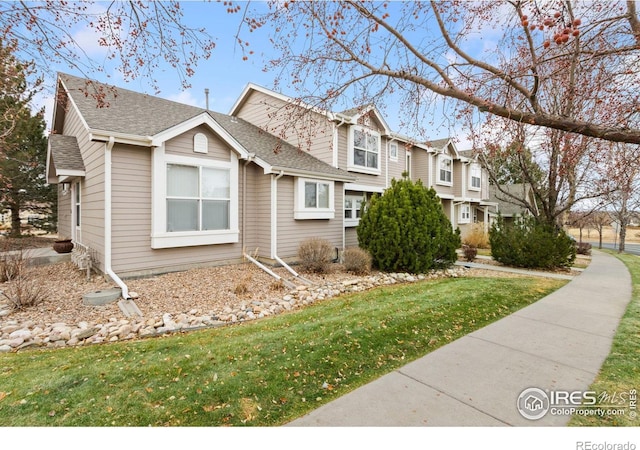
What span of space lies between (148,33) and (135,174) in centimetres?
426

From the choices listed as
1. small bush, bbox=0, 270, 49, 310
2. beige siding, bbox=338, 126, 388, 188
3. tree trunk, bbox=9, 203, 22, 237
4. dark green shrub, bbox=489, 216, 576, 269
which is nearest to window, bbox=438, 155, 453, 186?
beige siding, bbox=338, 126, 388, 188

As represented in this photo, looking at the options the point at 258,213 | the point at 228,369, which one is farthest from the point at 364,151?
the point at 228,369

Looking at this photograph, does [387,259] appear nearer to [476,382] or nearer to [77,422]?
[476,382]

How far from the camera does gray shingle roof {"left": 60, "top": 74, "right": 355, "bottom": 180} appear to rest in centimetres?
784

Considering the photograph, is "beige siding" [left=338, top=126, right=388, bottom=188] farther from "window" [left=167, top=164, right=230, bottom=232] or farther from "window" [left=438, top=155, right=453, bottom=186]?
"window" [left=167, top=164, right=230, bottom=232]

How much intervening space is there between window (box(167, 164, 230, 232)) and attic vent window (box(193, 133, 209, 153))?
0.52m

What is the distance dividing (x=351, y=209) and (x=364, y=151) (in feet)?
9.25

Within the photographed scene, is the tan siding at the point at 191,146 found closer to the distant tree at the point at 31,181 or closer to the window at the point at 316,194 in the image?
the window at the point at 316,194

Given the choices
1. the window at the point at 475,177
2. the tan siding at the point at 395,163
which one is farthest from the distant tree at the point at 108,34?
the window at the point at 475,177

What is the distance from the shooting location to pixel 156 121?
9.11m

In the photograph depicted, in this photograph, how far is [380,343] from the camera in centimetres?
421

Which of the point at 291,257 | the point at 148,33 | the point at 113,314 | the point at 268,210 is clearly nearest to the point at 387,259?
the point at 291,257

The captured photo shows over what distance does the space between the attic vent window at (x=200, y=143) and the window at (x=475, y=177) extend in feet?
68.1

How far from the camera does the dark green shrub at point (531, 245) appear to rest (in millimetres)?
11414
